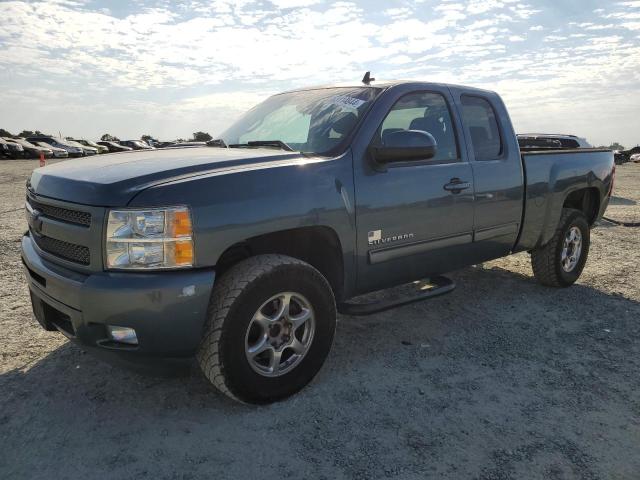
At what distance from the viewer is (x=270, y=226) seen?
9.06ft

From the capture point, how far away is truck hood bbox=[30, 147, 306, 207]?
2.51 m

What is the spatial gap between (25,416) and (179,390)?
2.61ft

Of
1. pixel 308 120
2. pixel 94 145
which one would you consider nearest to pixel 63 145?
pixel 94 145

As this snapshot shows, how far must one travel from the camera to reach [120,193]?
2473 millimetres

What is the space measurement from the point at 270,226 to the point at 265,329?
0.57 meters

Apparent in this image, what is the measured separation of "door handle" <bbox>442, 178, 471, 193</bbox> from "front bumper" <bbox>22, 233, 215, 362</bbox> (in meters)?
1.89

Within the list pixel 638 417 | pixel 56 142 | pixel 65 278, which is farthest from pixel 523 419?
pixel 56 142

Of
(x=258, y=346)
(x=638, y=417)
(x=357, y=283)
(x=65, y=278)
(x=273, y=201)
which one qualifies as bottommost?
(x=638, y=417)

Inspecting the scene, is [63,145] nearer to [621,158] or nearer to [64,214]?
[64,214]

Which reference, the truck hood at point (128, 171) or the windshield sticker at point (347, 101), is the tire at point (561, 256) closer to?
the windshield sticker at point (347, 101)

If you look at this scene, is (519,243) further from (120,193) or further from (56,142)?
(56,142)

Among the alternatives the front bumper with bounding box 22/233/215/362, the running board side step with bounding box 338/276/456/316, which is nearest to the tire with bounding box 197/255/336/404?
the front bumper with bounding box 22/233/215/362

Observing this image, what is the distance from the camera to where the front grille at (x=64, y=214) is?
8.45 ft

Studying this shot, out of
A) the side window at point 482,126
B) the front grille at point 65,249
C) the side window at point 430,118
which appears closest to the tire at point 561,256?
the side window at point 482,126
